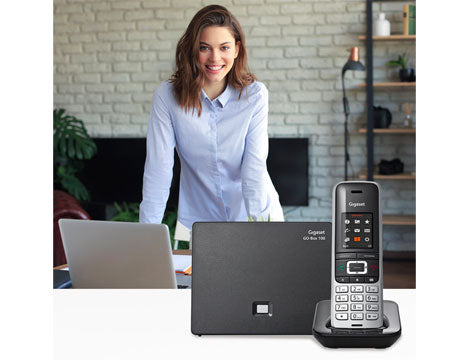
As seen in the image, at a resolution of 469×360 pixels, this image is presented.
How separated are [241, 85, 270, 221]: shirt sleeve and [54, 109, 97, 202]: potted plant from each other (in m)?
1.75

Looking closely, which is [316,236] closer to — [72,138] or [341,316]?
[341,316]

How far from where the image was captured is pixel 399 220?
3.18 meters

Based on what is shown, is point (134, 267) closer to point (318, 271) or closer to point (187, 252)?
point (187, 252)

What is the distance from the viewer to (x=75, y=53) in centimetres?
335

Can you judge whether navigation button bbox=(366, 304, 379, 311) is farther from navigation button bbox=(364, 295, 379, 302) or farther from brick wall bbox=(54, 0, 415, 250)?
brick wall bbox=(54, 0, 415, 250)

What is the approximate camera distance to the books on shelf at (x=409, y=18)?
3279 millimetres

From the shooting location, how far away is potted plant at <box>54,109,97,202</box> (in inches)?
132

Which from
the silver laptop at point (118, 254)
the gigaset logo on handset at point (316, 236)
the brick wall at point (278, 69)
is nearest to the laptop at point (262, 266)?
the gigaset logo on handset at point (316, 236)

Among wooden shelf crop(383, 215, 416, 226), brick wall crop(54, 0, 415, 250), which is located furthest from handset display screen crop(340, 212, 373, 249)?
wooden shelf crop(383, 215, 416, 226)

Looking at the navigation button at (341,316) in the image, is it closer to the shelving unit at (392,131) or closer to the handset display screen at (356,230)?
the handset display screen at (356,230)

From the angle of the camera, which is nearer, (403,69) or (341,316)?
(341,316)

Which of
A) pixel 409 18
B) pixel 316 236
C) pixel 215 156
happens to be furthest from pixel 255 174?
pixel 409 18

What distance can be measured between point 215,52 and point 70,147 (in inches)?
72.6
